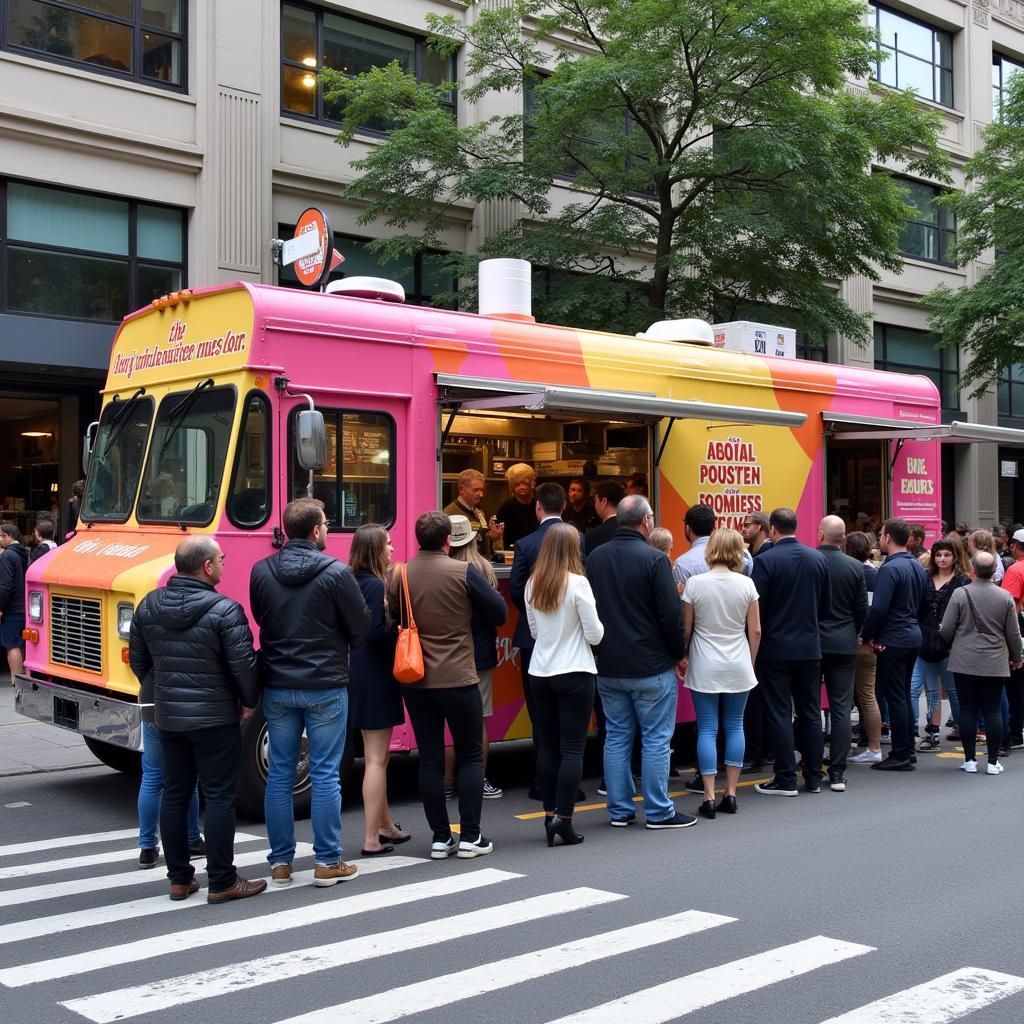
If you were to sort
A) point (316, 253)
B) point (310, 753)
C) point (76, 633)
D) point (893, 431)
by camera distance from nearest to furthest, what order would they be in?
1. point (310, 753)
2. point (76, 633)
3. point (893, 431)
4. point (316, 253)

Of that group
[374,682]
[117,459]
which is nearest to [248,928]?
[374,682]

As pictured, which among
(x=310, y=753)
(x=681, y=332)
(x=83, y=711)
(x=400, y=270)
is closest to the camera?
(x=310, y=753)

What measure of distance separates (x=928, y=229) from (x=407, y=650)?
26.8m

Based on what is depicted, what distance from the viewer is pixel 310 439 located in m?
7.38

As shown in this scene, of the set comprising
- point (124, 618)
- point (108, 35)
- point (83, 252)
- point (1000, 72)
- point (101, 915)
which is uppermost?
point (1000, 72)

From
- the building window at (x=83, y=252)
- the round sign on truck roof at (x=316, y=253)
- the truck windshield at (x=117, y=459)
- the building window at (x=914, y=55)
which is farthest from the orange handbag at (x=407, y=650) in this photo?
the building window at (x=914, y=55)

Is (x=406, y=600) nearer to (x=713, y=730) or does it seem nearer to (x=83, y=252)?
(x=713, y=730)

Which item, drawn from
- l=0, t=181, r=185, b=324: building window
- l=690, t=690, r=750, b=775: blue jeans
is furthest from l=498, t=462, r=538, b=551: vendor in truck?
l=0, t=181, r=185, b=324: building window

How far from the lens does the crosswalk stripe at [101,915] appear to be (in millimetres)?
5758

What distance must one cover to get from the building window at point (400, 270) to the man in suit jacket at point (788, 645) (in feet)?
35.7

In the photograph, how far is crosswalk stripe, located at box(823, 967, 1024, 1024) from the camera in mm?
4555

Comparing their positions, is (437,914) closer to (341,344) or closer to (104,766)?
(341,344)

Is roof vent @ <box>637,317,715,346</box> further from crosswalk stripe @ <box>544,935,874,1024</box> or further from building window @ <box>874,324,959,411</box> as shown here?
building window @ <box>874,324,959,411</box>

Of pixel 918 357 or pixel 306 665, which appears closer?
pixel 306 665
